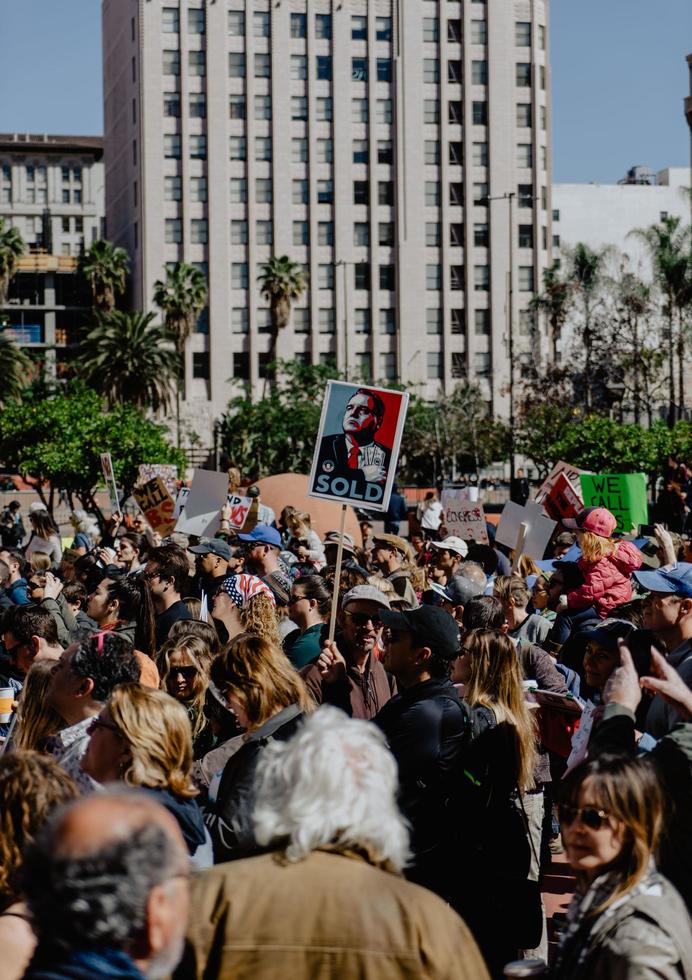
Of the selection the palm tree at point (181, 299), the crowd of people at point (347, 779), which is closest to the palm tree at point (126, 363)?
the palm tree at point (181, 299)

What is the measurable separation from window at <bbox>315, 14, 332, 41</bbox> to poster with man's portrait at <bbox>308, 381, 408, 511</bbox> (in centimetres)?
8113

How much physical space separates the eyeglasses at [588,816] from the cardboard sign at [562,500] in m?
10.6

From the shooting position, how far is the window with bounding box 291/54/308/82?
275ft

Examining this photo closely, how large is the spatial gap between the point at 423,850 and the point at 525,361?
243ft

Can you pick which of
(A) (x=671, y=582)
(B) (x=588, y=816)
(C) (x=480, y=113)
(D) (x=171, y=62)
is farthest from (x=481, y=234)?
(B) (x=588, y=816)

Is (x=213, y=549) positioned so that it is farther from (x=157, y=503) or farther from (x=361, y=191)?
(x=361, y=191)

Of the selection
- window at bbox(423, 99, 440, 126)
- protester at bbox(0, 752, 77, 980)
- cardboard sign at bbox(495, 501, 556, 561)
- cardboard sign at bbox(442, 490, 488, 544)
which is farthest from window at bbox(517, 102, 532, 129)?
protester at bbox(0, 752, 77, 980)

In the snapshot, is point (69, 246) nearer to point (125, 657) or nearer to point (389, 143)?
point (389, 143)

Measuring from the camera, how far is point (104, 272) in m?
80.5

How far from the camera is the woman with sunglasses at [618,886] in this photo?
3.14 metres

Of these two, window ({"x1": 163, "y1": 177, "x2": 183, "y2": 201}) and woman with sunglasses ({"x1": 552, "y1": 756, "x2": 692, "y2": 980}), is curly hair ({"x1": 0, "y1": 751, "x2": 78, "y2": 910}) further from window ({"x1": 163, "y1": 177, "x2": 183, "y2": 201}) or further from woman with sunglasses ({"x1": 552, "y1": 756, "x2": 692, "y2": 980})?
window ({"x1": 163, "y1": 177, "x2": 183, "y2": 201})

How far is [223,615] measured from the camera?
8.08 m

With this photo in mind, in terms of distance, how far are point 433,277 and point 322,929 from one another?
8313 cm

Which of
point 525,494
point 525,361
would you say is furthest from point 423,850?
point 525,361
